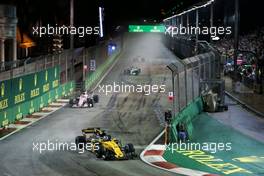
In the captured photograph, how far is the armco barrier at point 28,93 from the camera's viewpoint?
1092 inches

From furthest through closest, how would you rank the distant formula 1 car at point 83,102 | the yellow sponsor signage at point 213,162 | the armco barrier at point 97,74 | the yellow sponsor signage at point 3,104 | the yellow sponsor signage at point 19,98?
the armco barrier at point 97,74 → the distant formula 1 car at point 83,102 → the yellow sponsor signage at point 19,98 → the yellow sponsor signage at point 3,104 → the yellow sponsor signage at point 213,162

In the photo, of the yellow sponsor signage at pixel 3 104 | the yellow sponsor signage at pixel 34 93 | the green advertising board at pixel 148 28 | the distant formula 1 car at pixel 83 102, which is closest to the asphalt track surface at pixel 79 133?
the distant formula 1 car at pixel 83 102

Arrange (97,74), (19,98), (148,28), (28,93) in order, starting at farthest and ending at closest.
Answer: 1. (148,28)
2. (97,74)
3. (28,93)
4. (19,98)

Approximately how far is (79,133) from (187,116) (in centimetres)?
532

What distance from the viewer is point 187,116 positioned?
27.7 metres

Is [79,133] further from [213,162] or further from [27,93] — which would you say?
[213,162]

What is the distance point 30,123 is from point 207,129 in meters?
8.81

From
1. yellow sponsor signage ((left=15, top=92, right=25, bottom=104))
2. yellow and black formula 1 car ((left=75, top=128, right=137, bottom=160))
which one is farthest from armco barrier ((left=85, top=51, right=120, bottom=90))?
yellow and black formula 1 car ((left=75, top=128, right=137, bottom=160))

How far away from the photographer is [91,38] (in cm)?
10675

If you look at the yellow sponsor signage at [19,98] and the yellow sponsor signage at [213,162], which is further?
the yellow sponsor signage at [19,98]

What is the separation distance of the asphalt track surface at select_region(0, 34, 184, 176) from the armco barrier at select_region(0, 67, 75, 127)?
1323mm

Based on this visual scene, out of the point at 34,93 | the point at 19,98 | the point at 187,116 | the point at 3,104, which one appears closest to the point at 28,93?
the point at 34,93

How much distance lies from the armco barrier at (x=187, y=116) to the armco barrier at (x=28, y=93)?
8278 mm

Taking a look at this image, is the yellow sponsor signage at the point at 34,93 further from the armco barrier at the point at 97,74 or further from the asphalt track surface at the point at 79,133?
the armco barrier at the point at 97,74
